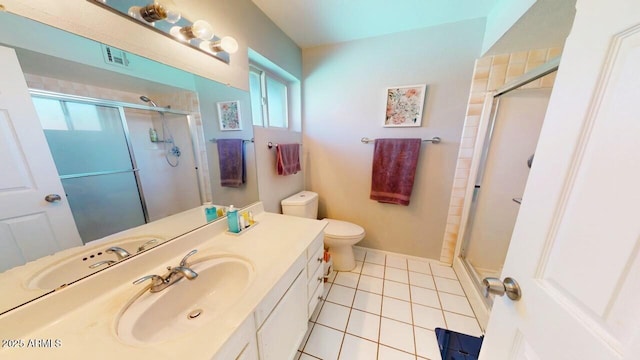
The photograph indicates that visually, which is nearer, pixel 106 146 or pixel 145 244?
pixel 106 146

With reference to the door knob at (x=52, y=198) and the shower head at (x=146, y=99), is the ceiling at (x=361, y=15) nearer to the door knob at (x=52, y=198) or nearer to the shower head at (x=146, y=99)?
the shower head at (x=146, y=99)

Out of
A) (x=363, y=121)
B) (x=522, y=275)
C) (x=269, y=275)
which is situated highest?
(x=363, y=121)

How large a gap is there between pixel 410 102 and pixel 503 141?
828 millimetres

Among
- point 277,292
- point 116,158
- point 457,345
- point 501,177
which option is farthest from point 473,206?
point 116,158

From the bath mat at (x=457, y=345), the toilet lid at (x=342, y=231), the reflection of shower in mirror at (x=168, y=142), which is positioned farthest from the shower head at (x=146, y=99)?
the bath mat at (x=457, y=345)

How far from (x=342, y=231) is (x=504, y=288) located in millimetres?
1357

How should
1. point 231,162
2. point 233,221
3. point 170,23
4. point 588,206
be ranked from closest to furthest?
point 588,206 → point 170,23 → point 233,221 → point 231,162

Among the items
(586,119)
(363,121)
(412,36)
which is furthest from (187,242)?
(412,36)

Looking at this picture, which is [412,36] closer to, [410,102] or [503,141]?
[410,102]

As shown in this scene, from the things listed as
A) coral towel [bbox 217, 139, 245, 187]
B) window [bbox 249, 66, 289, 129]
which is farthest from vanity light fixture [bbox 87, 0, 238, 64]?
coral towel [bbox 217, 139, 245, 187]

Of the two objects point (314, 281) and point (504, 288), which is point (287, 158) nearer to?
point (314, 281)

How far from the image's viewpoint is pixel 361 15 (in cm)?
148

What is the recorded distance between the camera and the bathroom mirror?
1.95ft

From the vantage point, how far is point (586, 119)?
16.0 inches
